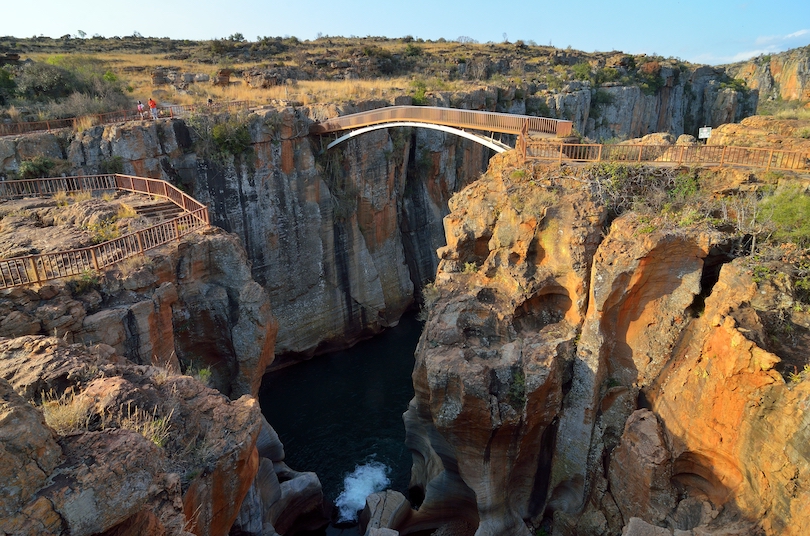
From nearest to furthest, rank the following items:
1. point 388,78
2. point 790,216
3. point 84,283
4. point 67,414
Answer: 1. point 67,414
2. point 84,283
3. point 790,216
4. point 388,78

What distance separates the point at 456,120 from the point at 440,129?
75 cm

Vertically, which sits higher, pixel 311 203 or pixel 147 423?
pixel 147 423

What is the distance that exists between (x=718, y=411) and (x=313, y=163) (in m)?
17.6

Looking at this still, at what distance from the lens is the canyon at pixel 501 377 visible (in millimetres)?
7070

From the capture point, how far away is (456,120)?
18125mm

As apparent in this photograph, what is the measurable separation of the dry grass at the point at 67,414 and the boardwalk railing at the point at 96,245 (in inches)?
181

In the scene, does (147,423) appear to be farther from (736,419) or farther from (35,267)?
(736,419)

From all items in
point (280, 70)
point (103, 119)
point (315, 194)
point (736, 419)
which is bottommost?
point (736, 419)

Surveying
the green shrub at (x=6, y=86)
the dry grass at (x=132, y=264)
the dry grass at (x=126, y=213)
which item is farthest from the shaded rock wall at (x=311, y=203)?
the dry grass at (x=132, y=264)

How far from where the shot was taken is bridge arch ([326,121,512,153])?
16719 millimetres

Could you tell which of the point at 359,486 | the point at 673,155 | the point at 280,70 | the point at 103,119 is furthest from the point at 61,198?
the point at 280,70

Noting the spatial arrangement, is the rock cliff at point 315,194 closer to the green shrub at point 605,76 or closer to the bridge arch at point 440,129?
the bridge arch at point 440,129

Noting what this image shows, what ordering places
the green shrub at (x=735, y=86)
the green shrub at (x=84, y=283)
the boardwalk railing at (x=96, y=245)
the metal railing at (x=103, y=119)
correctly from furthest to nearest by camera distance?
the green shrub at (x=735, y=86), the metal railing at (x=103, y=119), the green shrub at (x=84, y=283), the boardwalk railing at (x=96, y=245)

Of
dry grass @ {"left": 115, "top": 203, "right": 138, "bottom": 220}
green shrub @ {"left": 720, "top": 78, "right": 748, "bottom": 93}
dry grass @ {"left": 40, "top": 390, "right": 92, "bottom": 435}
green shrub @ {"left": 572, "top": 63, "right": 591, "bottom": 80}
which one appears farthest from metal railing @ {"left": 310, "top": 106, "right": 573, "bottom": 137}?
green shrub @ {"left": 720, "top": 78, "right": 748, "bottom": 93}
